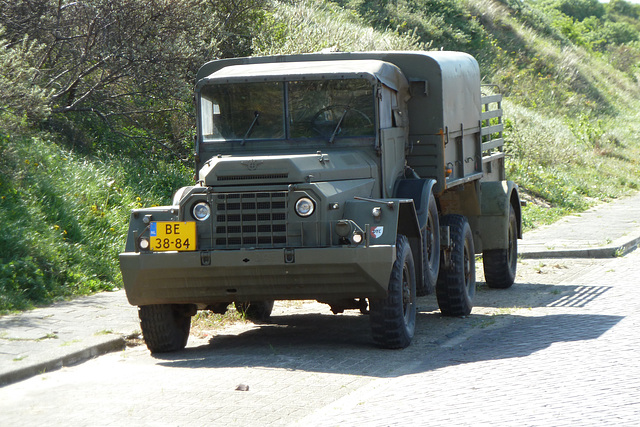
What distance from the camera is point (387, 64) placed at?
9562 millimetres

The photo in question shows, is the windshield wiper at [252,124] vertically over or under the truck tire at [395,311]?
over

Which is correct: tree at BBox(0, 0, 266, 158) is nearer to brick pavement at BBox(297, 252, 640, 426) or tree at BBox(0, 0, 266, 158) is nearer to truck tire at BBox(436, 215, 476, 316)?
truck tire at BBox(436, 215, 476, 316)

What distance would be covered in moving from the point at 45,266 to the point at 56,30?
500 centimetres

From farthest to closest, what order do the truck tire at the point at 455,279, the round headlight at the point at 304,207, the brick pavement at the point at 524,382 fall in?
1. the truck tire at the point at 455,279
2. the round headlight at the point at 304,207
3. the brick pavement at the point at 524,382

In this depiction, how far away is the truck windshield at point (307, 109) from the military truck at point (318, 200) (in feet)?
0.04

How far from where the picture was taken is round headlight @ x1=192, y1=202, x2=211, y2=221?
805cm

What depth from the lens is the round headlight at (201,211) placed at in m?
8.05

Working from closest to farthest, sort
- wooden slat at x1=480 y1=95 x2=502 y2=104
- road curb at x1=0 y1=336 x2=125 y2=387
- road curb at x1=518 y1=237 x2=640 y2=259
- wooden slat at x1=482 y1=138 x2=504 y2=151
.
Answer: road curb at x1=0 y1=336 x2=125 y2=387 < wooden slat at x1=482 y1=138 x2=504 y2=151 < wooden slat at x1=480 y1=95 x2=502 y2=104 < road curb at x1=518 y1=237 x2=640 y2=259

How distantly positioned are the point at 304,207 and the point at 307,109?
1.42 m

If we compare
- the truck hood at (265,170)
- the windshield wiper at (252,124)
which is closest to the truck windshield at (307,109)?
the windshield wiper at (252,124)

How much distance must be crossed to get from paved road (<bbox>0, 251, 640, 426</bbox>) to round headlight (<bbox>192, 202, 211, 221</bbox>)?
118 cm

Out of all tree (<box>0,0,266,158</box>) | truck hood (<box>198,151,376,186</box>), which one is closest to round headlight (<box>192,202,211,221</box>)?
truck hood (<box>198,151,376,186</box>)

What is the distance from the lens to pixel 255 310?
1038 centimetres

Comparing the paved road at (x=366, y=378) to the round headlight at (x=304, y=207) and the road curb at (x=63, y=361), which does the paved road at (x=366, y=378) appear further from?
the round headlight at (x=304, y=207)
